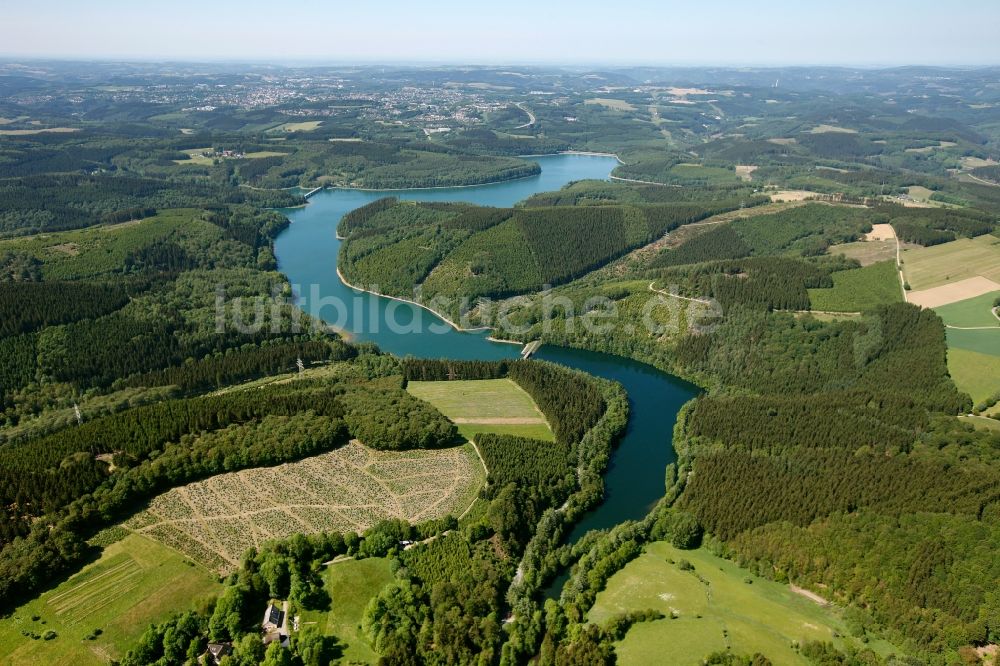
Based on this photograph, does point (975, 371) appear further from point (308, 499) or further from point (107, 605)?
point (107, 605)

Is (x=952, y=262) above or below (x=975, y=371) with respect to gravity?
above

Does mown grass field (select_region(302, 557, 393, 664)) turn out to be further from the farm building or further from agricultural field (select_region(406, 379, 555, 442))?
agricultural field (select_region(406, 379, 555, 442))

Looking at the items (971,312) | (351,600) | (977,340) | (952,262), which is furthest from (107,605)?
(952,262)

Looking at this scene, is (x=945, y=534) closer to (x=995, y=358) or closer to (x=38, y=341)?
(x=995, y=358)

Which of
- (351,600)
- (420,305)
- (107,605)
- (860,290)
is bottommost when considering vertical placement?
(351,600)

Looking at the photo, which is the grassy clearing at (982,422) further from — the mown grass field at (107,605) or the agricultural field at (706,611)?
the mown grass field at (107,605)

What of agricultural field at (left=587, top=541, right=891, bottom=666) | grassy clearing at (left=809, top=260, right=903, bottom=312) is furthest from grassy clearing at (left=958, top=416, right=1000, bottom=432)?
agricultural field at (left=587, top=541, right=891, bottom=666)
